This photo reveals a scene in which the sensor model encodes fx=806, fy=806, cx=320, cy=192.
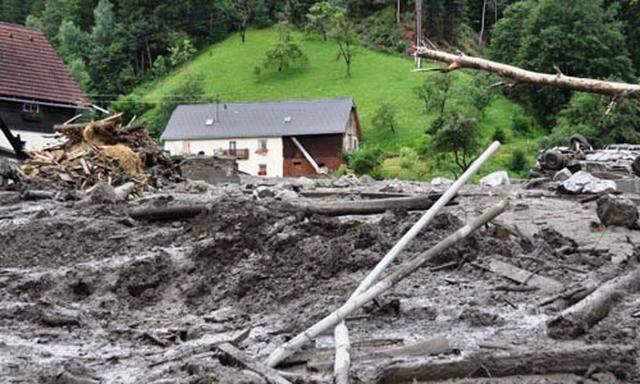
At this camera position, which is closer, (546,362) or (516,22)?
(546,362)

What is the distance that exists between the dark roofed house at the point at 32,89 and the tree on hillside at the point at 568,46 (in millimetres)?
37924

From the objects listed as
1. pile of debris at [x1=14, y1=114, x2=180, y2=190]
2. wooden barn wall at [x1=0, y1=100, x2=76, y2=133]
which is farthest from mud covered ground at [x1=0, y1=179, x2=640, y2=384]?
wooden barn wall at [x1=0, y1=100, x2=76, y2=133]

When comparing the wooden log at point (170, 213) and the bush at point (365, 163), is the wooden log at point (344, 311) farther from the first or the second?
the bush at point (365, 163)

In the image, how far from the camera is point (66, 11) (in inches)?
4168

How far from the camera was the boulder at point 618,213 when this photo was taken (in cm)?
1184

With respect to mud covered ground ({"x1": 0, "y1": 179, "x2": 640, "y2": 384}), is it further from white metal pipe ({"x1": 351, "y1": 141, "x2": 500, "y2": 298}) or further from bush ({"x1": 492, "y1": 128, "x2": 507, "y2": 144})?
bush ({"x1": 492, "y1": 128, "x2": 507, "y2": 144})

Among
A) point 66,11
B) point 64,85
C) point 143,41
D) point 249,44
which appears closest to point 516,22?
point 249,44

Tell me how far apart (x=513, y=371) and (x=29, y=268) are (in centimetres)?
681

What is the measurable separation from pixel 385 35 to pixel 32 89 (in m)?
50.7

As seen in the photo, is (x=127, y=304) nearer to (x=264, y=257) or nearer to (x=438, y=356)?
(x=264, y=257)

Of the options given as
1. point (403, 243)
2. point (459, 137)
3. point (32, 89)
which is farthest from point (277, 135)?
point (403, 243)

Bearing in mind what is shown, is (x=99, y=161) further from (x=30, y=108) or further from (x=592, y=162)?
(x=30, y=108)

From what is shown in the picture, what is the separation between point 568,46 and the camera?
63.1 meters

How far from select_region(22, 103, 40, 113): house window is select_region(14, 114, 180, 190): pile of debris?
14087 millimetres
